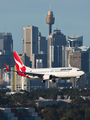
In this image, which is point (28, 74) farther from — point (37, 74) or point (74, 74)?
point (74, 74)

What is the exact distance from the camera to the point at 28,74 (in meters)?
198

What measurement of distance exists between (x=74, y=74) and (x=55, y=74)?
7.95 meters

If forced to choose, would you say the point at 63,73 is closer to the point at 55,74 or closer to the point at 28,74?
the point at 55,74

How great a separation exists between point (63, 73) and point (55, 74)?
11.1ft

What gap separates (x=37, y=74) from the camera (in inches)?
7736

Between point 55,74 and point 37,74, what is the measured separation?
8.95m

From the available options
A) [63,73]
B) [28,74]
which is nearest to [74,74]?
[63,73]

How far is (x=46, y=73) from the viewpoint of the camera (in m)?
196

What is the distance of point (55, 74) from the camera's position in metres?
192

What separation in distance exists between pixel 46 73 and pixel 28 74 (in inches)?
317

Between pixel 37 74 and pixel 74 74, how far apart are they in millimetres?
16130

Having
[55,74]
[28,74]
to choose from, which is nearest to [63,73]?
[55,74]

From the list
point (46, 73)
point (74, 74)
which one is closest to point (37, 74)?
point (46, 73)

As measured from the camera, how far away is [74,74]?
19212 centimetres
